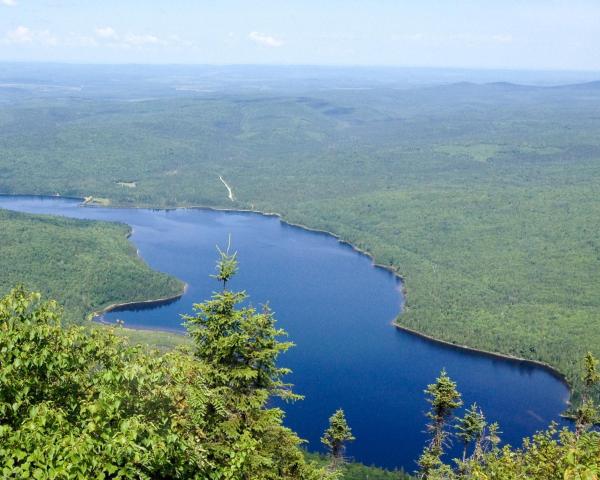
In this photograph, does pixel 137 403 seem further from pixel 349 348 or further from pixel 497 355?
pixel 497 355

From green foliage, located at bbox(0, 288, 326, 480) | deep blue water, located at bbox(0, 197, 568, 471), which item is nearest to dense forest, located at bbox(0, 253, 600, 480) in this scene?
green foliage, located at bbox(0, 288, 326, 480)

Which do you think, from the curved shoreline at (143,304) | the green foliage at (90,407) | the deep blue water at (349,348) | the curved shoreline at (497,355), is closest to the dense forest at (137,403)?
the green foliage at (90,407)

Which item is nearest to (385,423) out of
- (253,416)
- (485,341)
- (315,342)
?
(315,342)

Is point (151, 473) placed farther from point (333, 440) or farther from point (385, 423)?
point (385, 423)

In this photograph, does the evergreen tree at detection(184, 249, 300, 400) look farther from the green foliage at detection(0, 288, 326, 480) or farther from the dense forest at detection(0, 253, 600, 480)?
the green foliage at detection(0, 288, 326, 480)

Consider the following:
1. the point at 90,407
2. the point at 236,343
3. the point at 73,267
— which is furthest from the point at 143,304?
the point at 90,407
